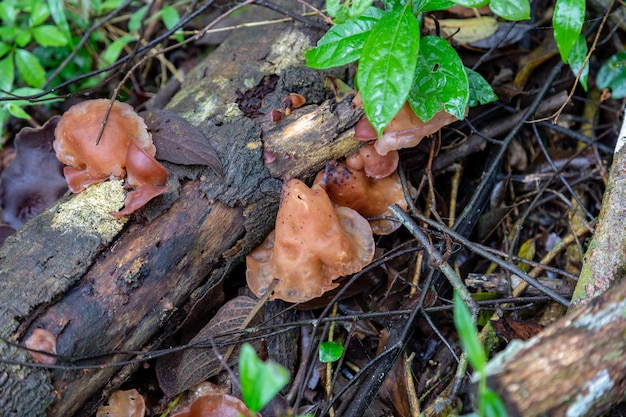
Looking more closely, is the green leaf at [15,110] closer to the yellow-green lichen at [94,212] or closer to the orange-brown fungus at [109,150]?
the orange-brown fungus at [109,150]

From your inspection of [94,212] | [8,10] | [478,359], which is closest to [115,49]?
[8,10]

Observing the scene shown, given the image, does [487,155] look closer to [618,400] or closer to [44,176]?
[618,400]

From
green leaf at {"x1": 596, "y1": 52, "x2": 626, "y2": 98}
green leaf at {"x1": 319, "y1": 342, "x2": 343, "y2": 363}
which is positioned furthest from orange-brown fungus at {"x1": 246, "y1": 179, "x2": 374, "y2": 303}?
green leaf at {"x1": 596, "y1": 52, "x2": 626, "y2": 98}

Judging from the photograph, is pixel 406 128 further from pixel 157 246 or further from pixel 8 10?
pixel 8 10

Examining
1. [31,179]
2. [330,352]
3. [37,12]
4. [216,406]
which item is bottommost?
[330,352]

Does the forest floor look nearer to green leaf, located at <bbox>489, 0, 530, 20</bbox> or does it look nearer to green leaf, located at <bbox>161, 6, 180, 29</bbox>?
green leaf, located at <bbox>161, 6, 180, 29</bbox>
